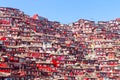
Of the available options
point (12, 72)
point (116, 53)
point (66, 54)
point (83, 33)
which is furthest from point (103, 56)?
point (12, 72)

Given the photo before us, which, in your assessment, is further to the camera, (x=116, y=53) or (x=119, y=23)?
(x=119, y=23)

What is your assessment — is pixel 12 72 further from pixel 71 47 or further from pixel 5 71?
pixel 71 47

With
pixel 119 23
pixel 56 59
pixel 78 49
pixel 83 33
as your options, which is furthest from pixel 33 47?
pixel 119 23

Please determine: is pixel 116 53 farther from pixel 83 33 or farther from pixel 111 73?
pixel 83 33

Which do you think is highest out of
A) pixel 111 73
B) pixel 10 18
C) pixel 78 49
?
pixel 10 18

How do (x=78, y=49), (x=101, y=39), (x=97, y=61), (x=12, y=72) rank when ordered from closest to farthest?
(x=12, y=72) → (x=97, y=61) → (x=78, y=49) → (x=101, y=39)

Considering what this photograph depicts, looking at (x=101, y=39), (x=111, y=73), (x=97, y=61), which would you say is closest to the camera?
(x=111, y=73)

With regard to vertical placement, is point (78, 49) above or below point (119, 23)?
below
